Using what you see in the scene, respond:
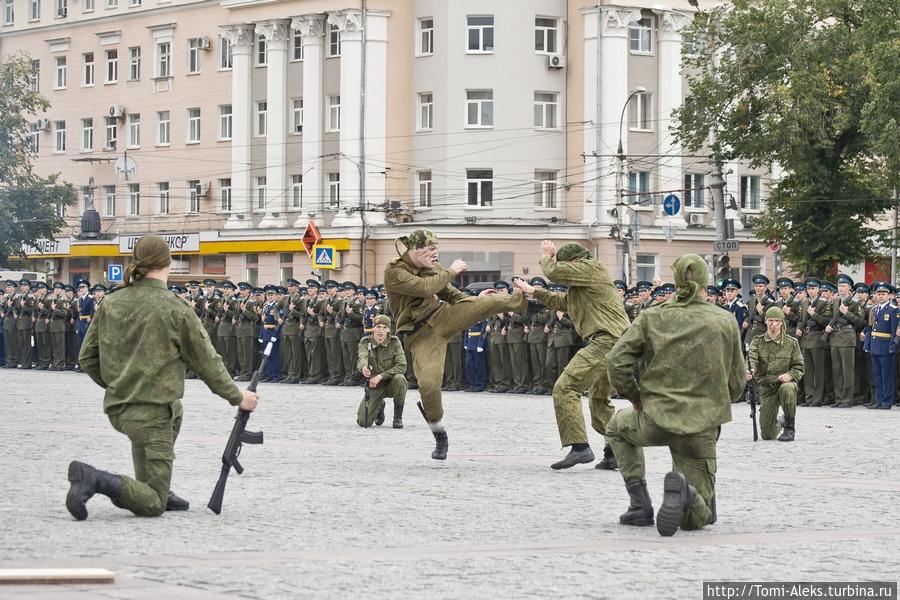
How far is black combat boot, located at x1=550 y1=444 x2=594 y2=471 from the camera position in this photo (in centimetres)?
1508

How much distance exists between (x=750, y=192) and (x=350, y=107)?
15577 mm

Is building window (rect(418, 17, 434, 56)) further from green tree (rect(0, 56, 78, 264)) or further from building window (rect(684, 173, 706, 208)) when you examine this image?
green tree (rect(0, 56, 78, 264))

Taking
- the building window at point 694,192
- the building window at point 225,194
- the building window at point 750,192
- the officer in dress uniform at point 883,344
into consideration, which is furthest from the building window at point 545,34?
the officer in dress uniform at point 883,344

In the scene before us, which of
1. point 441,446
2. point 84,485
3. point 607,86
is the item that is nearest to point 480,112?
point 607,86

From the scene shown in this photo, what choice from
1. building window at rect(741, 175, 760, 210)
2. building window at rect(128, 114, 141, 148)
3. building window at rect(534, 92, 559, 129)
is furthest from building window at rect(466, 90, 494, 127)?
building window at rect(128, 114, 141, 148)

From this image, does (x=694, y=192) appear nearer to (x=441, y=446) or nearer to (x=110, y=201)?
(x=110, y=201)

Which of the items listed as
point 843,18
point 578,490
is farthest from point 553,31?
point 578,490

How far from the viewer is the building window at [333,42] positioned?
6462 cm

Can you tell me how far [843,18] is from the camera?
166 feet

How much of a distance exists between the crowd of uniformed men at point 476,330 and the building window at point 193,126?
85.6 feet

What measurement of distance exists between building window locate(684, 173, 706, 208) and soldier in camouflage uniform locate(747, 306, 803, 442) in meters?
44.9

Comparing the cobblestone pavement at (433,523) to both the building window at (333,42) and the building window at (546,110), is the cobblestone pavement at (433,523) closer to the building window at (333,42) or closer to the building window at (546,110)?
the building window at (546,110)

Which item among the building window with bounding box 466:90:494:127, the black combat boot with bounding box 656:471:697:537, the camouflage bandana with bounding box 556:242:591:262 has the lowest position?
the black combat boot with bounding box 656:471:697:537

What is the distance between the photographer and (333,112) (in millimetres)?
65125
